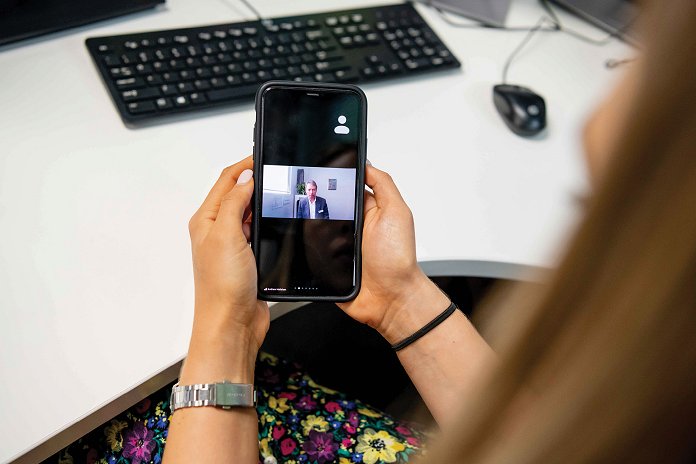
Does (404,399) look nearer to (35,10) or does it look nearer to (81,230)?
(81,230)

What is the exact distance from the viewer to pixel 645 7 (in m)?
0.25

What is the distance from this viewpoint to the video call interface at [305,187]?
646 mm

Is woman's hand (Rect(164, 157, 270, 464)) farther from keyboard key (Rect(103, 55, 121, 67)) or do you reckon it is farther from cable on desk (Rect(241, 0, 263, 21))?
cable on desk (Rect(241, 0, 263, 21))

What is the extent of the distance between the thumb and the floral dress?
0.20 m

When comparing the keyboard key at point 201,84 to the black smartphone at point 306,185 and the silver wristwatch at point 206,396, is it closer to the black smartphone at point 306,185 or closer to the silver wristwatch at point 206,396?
the black smartphone at point 306,185

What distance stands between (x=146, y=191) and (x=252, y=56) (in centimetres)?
24

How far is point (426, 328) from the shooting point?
0.70m

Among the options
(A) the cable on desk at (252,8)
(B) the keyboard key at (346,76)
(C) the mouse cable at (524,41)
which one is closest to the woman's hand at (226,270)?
(B) the keyboard key at (346,76)

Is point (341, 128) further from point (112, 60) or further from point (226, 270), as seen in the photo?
point (112, 60)

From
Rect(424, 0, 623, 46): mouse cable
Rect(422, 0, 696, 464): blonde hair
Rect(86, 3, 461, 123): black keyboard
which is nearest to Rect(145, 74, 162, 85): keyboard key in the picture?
Rect(86, 3, 461, 123): black keyboard

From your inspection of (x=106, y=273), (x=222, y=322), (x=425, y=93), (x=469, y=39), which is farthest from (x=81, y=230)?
(x=469, y=39)

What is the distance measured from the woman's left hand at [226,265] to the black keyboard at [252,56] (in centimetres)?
18

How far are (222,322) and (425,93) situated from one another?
0.45 m

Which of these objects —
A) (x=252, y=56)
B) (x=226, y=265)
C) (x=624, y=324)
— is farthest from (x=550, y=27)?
(x=624, y=324)
